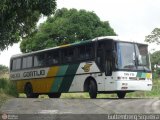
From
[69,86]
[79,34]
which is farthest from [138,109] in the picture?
[79,34]

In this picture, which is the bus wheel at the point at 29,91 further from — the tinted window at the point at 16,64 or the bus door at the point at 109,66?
the bus door at the point at 109,66

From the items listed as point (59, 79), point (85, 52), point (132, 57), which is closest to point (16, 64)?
point (59, 79)

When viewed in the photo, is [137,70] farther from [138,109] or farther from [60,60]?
[138,109]

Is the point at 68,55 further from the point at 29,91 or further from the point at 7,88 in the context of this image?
the point at 29,91

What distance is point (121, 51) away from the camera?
2186 cm

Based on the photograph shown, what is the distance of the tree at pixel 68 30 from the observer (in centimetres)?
5231

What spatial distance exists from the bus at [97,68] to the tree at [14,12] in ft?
14.2

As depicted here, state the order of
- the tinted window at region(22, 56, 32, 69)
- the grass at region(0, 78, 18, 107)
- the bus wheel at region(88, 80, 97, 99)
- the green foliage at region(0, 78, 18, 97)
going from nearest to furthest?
the bus wheel at region(88, 80, 97, 99) < the grass at region(0, 78, 18, 107) < the green foliage at region(0, 78, 18, 97) < the tinted window at region(22, 56, 32, 69)

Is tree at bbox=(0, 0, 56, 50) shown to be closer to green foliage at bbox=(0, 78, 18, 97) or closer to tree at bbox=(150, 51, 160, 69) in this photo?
green foliage at bbox=(0, 78, 18, 97)

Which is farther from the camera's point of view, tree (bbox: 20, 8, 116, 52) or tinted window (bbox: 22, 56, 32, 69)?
tree (bbox: 20, 8, 116, 52)

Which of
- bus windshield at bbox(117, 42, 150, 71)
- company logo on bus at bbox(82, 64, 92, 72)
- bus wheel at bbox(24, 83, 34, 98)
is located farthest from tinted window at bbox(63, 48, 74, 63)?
bus wheel at bbox(24, 83, 34, 98)

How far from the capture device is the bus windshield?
21719 mm

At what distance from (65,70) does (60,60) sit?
811mm

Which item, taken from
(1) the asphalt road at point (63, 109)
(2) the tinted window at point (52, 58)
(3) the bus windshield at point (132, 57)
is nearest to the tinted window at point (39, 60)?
(2) the tinted window at point (52, 58)
